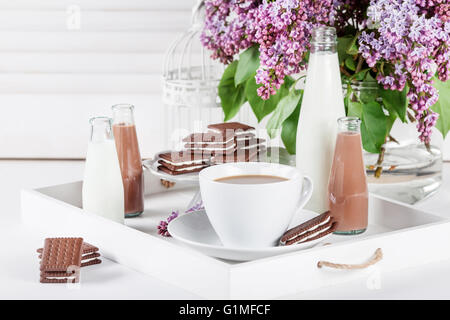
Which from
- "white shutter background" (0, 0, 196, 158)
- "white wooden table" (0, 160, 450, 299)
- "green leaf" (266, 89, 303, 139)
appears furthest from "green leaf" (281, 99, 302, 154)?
"white shutter background" (0, 0, 196, 158)

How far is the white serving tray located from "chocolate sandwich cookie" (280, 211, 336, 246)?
0.8 inches

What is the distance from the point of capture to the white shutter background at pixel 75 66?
201 cm

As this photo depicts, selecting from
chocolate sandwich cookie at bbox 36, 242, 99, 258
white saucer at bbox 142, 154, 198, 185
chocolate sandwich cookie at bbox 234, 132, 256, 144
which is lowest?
chocolate sandwich cookie at bbox 36, 242, 99, 258

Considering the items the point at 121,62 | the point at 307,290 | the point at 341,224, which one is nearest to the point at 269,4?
the point at 341,224

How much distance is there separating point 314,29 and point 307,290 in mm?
402

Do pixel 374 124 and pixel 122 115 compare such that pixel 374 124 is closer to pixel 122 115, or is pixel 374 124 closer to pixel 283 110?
pixel 283 110

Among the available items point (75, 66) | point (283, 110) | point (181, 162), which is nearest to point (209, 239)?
point (181, 162)

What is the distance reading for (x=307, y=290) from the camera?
965mm

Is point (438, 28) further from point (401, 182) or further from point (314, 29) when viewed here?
point (401, 182)

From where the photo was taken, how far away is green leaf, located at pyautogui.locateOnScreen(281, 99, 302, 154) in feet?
4.43

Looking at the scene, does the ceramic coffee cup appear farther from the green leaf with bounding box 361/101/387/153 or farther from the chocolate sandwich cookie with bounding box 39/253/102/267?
the green leaf with bounding box 361/101/387/153

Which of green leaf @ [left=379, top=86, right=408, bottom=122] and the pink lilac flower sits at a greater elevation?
the pink lilac flower

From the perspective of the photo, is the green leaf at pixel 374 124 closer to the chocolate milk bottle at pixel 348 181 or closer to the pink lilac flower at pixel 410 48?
the pink lilac flower at pixel 410 48
